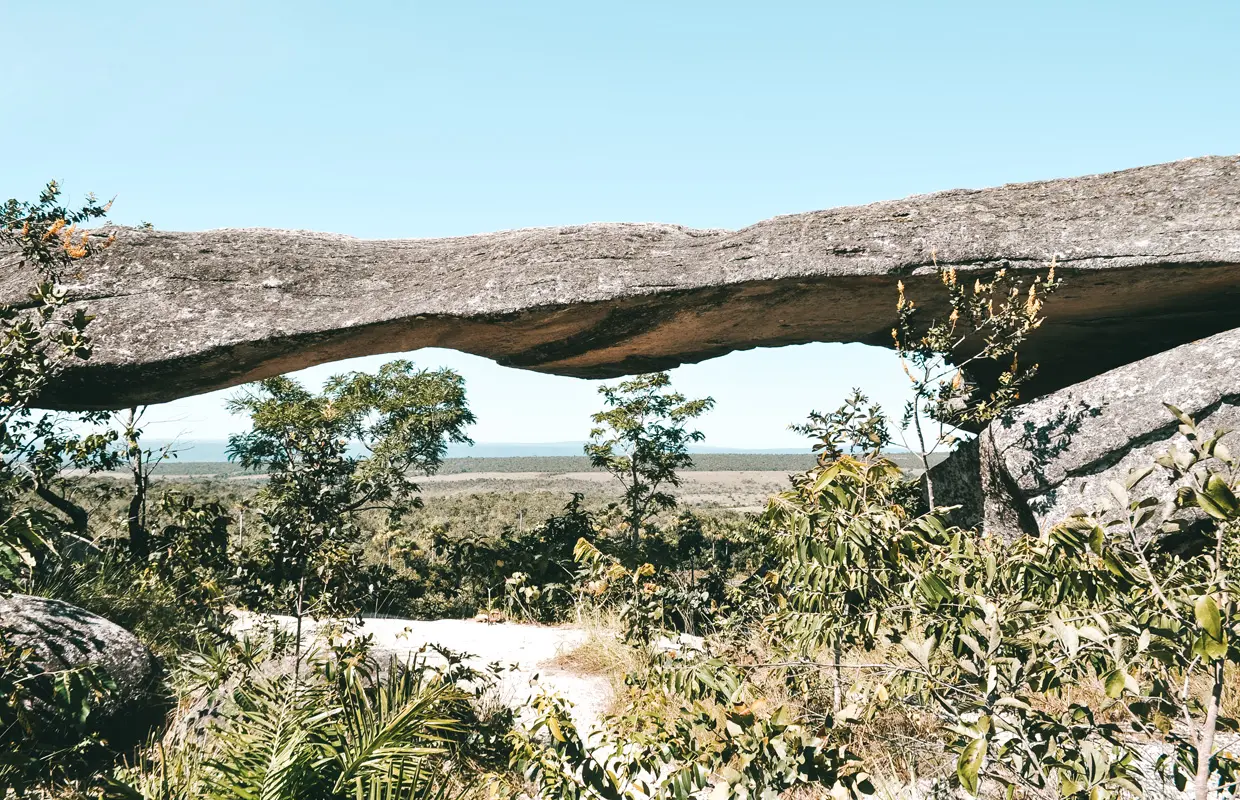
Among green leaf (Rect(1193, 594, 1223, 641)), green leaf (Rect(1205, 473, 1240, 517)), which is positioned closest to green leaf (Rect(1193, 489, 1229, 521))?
green leaf (Rect(1205, 473, 1240, 517))

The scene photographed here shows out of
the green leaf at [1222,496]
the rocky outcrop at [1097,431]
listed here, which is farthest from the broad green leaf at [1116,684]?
the rocky outcrop at [1097,431]

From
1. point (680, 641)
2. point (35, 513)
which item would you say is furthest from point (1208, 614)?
point (35, 513)

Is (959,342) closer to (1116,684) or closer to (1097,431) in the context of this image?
(1097,431)

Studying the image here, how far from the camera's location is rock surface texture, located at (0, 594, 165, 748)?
437 cm

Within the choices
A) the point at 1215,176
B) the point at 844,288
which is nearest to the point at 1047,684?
the point at 844,288

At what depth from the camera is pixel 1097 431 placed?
5941mm

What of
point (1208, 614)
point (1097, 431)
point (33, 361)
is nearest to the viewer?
point (1208, 614)

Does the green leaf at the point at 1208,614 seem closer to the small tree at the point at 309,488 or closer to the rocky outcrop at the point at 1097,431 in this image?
the small tree at the point at 309,488

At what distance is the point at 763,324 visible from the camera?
25.2 ft

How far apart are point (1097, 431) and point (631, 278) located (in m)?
3.83

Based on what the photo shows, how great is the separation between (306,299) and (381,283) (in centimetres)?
66

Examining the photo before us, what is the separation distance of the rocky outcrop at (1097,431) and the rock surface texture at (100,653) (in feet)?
18.5

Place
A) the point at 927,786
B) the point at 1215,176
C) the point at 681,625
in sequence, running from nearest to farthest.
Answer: the point at 927,786
the point at 1215,176
the point at 681,625

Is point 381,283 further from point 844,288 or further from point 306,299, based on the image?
point 844,288
